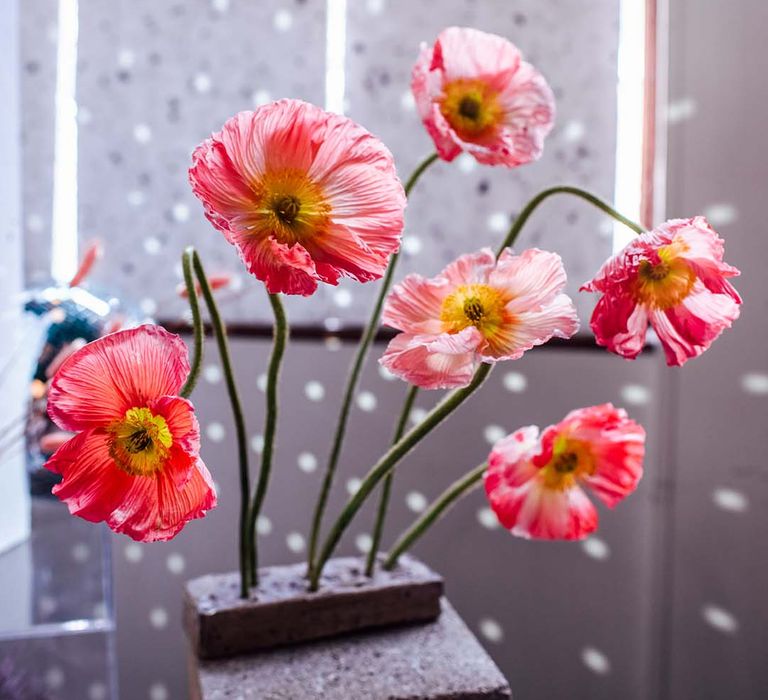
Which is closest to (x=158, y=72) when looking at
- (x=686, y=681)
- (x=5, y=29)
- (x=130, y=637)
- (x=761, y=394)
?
(x=5, y=29)

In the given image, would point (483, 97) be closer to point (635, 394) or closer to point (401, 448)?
point (401, 448)

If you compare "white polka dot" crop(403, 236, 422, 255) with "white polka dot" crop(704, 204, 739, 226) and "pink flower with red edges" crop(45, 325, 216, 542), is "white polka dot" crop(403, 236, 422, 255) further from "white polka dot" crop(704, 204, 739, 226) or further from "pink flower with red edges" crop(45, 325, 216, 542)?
"pink flower with red edges" crop(45, 325, 216, 542)

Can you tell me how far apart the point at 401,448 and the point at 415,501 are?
69cm

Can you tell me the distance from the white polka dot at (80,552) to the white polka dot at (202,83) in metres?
0.80

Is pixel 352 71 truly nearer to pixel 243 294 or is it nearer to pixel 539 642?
pixel 243 294

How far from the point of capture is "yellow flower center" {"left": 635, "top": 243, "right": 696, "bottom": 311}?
0.47m

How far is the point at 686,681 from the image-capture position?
1.17 meters

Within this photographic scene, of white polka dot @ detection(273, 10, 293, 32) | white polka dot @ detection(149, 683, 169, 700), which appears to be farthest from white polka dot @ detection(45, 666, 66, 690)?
white polka dot @ detection(273, 10, 293, 32)

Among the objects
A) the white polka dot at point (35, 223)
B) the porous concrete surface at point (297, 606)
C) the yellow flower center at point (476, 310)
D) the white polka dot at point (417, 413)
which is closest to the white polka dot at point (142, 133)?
the white polka dot at point (35, 223)

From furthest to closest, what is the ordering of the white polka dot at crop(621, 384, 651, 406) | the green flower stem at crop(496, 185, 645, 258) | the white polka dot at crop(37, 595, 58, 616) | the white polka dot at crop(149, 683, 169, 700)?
the white polka dot at crop(149, 683, 169, 700) → the white polka dot at crop(621, 384, 651, 406) → the white polka dot at crop(37, 595, 58, 616) → the green flower stem at crop(496, 185, 645, 258)

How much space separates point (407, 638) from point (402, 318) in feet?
1.12

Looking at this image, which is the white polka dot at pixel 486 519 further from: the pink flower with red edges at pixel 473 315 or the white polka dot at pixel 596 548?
the pink flower with red edges at pixel 473 315

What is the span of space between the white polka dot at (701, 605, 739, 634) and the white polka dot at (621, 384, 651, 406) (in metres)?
0.33

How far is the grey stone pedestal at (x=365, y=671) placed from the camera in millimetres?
584
